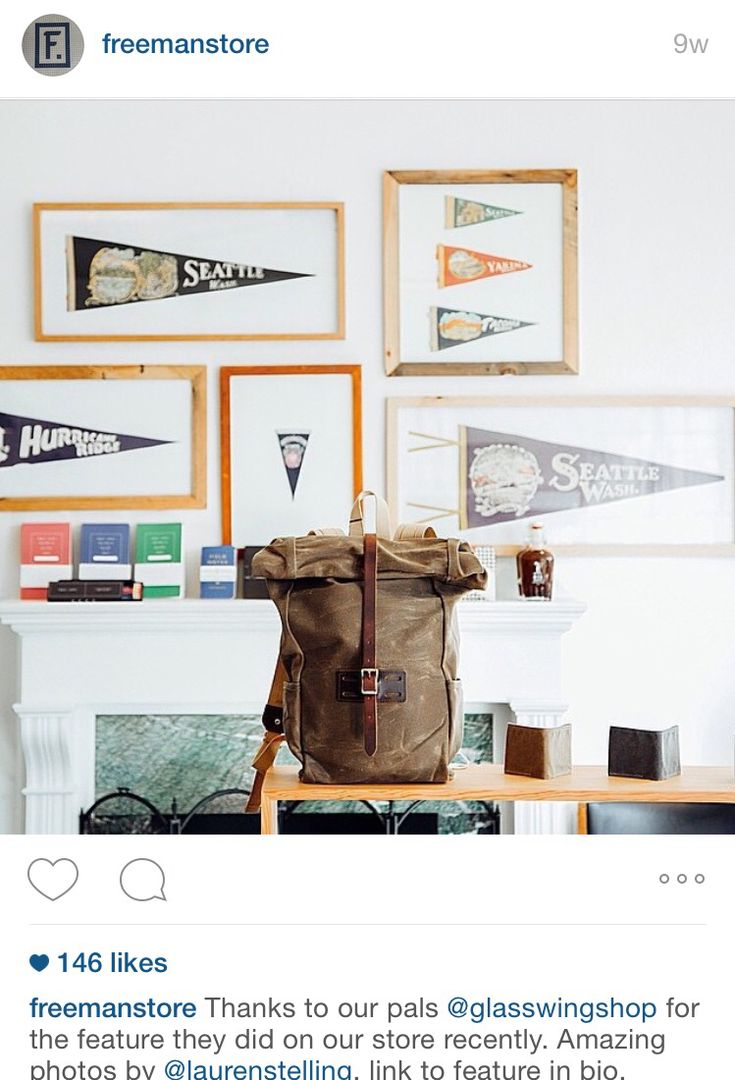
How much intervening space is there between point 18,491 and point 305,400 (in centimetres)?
55

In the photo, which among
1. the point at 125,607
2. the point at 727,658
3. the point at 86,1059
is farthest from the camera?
the point at 727,658

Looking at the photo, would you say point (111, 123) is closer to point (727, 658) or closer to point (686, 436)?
point (686, 436)

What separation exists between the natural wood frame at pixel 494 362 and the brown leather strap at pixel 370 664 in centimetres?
98

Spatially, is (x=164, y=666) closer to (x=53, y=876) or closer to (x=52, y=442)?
(x=52, y=442)

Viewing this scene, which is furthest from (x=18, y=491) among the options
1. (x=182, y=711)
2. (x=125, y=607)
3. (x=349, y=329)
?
(x=349, y=329)

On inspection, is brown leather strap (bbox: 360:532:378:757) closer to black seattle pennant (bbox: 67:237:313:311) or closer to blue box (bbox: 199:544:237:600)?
blue box (bbox: 199:544:237:600)

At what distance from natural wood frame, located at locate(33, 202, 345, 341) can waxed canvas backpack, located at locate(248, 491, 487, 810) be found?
0.96 metres

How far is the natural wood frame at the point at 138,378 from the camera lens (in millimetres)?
2049

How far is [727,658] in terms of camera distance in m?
2.06

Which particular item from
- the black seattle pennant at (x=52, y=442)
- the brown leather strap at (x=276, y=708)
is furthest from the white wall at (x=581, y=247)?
the brown leather strap at (x=276, y=708)
